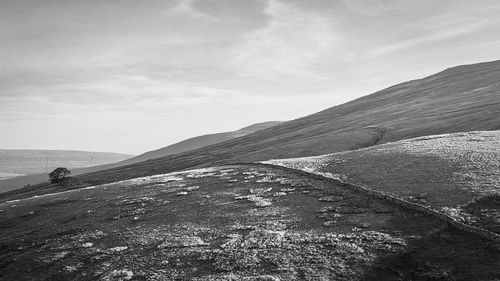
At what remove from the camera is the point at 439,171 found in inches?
1746

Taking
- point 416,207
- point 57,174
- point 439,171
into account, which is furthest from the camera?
point 57,174

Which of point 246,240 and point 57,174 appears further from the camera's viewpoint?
point 57,174

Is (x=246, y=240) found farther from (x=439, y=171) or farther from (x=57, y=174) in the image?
(x=57, y=174)

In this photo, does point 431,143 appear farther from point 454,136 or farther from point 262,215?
point 262,215

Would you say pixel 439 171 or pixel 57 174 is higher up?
pixel 57 174

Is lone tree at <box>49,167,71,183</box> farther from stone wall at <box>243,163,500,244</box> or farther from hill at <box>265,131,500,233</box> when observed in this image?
stone wall at <box>243,163,500,244</box>

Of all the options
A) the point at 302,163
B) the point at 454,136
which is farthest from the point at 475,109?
the point at 302,163

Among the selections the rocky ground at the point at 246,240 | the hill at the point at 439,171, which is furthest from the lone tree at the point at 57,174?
the hill at the point at 439,171

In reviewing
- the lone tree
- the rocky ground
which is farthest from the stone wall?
the lone tree

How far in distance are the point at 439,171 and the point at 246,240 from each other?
86.1 feet

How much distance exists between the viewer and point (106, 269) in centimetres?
3027

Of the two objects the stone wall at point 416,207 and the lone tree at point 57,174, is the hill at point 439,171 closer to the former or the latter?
the stone wall at point 416,207

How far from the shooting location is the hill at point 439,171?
34094 mm

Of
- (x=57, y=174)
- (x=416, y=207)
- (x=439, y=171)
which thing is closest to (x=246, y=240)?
(x=416, y=207)
